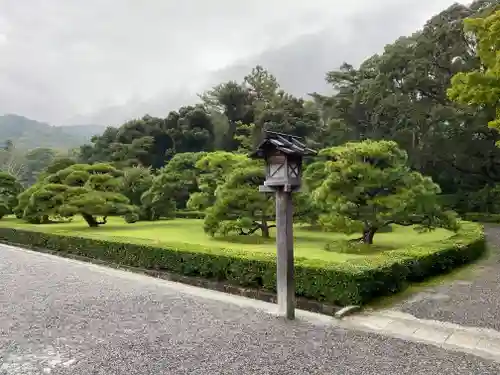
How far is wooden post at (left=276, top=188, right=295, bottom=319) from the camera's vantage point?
18.2 ft

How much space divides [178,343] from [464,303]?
13.3 feet

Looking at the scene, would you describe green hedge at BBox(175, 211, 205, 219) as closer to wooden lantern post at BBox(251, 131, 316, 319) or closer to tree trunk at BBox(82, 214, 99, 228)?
tree trunk at BBox(82, 214, 99, 228)

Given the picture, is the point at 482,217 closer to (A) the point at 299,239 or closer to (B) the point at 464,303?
(A) the point at 299,239

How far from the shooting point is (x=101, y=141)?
32.8 m

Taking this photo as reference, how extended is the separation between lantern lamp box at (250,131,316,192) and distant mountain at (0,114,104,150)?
235ft

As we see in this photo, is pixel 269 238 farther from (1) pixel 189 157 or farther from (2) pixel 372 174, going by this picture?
(1) pixel 189 157

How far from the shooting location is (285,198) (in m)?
5.61

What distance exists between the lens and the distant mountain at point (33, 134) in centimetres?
7731

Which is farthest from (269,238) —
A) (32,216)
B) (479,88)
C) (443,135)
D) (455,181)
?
(455,181)

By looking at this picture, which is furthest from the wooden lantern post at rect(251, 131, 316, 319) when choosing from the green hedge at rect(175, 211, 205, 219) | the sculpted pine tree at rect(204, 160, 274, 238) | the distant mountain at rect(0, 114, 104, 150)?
the distant mountain at rect(0, 114, 104, 150)

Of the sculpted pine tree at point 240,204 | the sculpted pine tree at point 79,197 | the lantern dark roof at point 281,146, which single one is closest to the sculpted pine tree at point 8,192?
the sculpted pine tree at point 79,197

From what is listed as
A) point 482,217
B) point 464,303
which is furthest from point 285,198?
point 482,217

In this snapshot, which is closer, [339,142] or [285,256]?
[285,256]

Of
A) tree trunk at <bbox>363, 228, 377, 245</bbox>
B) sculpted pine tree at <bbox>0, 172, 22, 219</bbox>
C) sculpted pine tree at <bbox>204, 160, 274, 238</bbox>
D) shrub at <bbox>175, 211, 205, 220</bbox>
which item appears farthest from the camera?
shrub at <bbox>175, 211, 205, 220</bbox>
